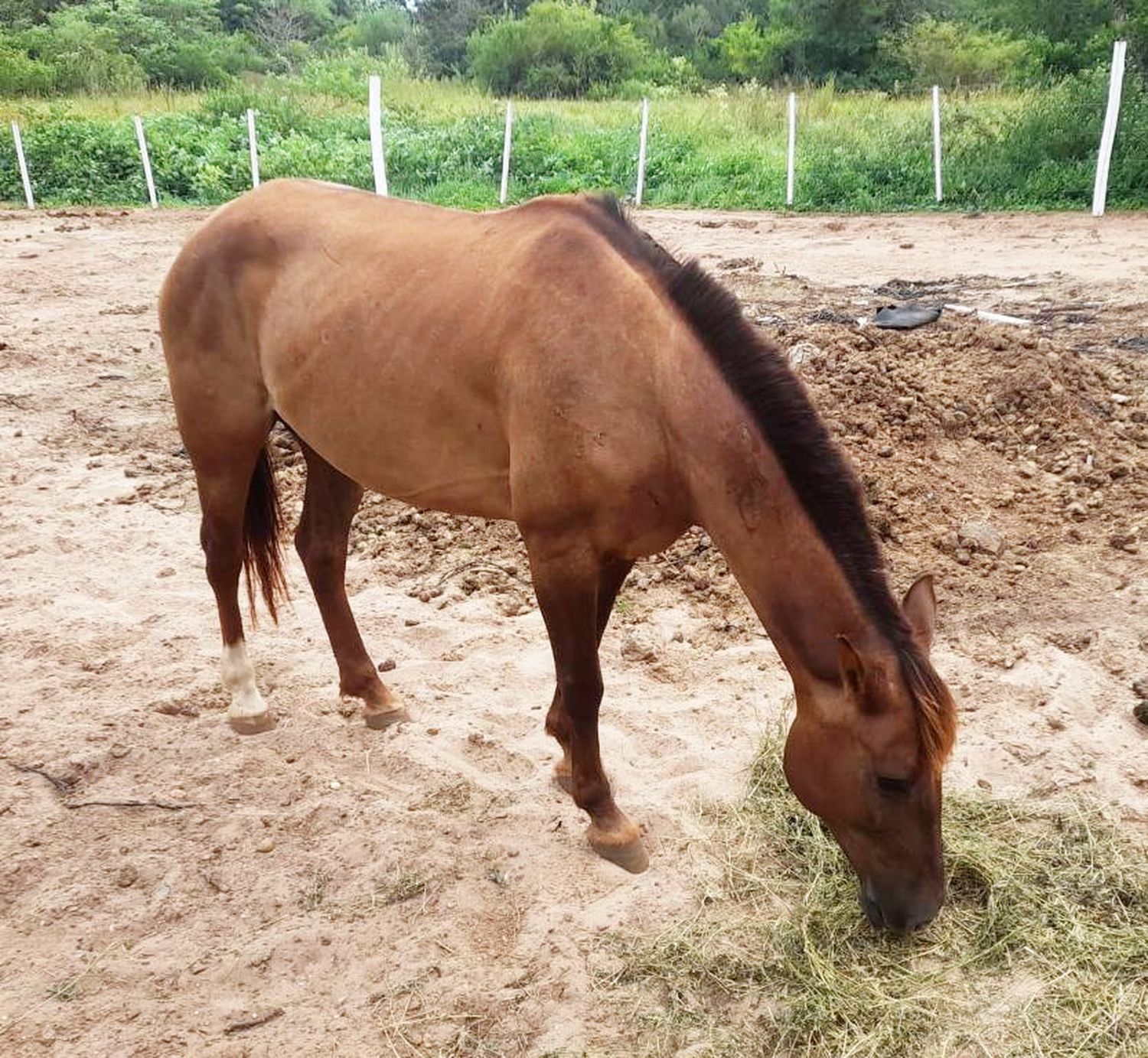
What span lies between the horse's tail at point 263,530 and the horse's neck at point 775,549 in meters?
1.92

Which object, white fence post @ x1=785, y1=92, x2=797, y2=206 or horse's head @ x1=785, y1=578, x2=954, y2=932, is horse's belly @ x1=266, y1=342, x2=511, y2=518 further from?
white fence post @ x1=785, y1=92, x2=797, y2=206

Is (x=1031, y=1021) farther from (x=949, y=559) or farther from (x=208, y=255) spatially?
(x=208, y=255)

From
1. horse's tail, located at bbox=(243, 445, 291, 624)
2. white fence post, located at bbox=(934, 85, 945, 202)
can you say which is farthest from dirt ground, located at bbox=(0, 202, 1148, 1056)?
white fence post, located at bbox=(934, 85, 945, 202)

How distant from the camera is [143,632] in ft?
13.9

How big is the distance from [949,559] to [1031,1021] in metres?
2.46

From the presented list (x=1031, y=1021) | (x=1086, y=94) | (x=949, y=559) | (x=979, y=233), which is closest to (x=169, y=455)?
(x=949, y=559)

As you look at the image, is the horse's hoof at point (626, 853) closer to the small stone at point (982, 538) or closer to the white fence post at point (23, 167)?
the small stone at point (982, 538)

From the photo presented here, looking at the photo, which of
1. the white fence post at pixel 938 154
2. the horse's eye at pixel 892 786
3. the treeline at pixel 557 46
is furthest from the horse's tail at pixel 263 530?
the treeline at pixel 557 46

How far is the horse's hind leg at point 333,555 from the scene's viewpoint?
370 centimetres

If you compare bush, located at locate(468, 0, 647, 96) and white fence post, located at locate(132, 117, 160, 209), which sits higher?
bush, located at locate(468, 0, 647, 96)

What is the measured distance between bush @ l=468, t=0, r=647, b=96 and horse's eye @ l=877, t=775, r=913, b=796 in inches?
1254

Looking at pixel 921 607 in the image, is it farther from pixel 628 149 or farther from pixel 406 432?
pixel 628 149

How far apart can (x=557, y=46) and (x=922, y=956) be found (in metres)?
33.5

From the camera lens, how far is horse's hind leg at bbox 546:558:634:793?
2914 millimetres
